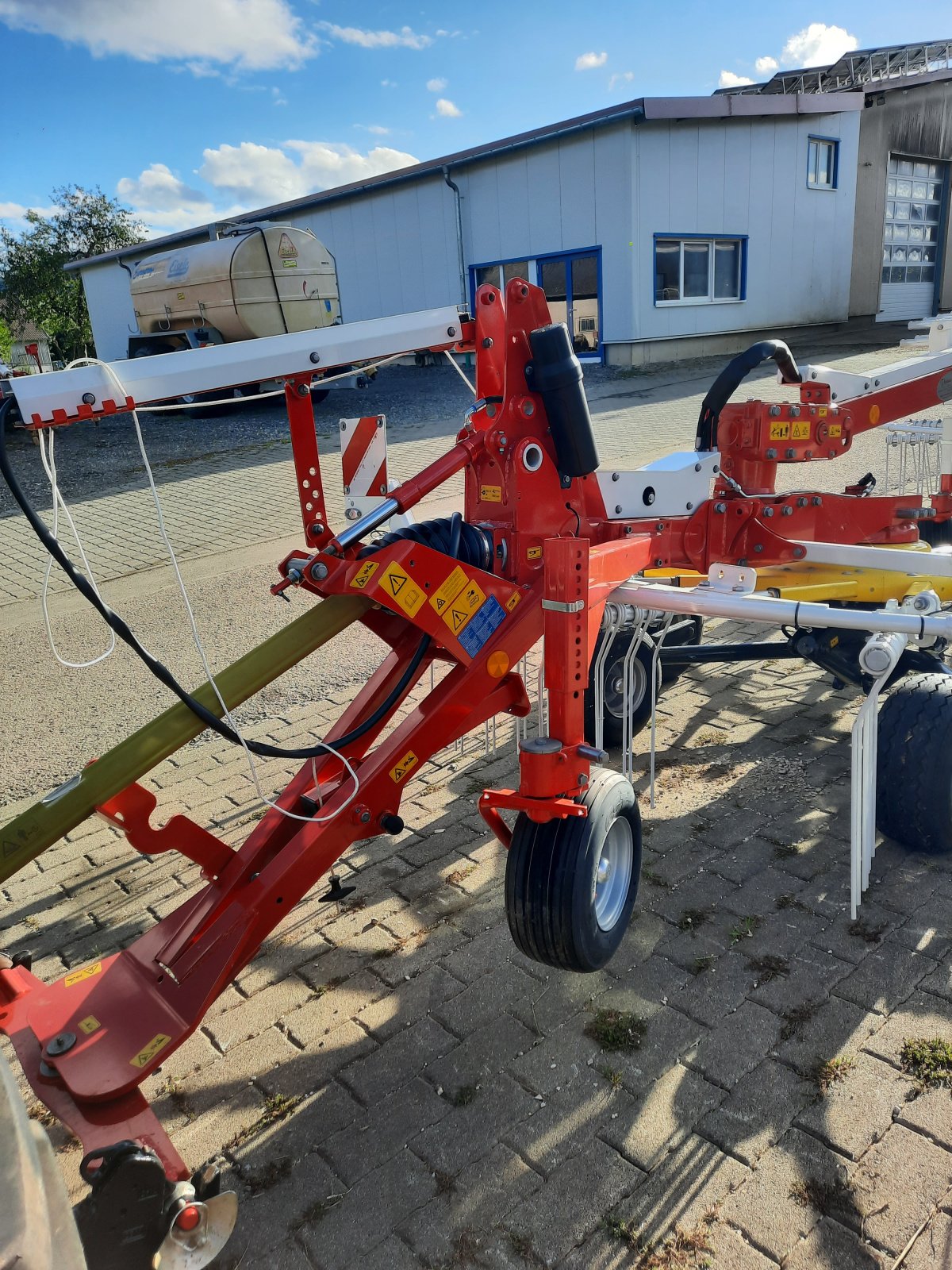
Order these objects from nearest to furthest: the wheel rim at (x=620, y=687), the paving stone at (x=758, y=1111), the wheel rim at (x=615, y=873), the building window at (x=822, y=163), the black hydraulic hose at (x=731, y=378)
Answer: the paving stone at (x=758, y=1111) < the wheel rim at (x=615, y=873) < the black hydraulic hose at (x=731, y=378) < the wheel rim at (x=620, y=687) < the building window at (x=822, y=163)

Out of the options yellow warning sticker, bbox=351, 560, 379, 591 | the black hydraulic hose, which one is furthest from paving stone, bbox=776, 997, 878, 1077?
the black hydraulic hose

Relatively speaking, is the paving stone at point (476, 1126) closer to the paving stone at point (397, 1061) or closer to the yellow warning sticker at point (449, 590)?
the paving stone at point (397, 1061)

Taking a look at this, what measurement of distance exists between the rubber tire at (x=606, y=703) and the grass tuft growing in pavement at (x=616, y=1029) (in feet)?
5.40

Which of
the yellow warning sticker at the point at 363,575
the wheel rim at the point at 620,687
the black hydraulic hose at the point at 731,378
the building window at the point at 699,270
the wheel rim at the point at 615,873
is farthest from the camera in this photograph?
the building window at the point at 699,270

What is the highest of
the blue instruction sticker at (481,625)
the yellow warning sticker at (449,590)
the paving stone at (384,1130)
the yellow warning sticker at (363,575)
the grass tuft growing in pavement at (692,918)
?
the yellow warning sticker at (363,575)

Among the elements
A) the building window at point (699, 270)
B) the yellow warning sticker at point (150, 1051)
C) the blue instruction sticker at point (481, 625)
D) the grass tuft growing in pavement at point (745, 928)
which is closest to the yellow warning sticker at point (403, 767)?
the blue instruction sticker at point (481, 625)

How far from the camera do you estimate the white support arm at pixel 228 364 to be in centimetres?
211

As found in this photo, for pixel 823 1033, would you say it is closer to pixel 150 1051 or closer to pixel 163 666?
pixel 150 1051

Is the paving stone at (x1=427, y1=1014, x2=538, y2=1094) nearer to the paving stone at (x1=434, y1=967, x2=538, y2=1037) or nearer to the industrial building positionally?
the paving stone at (x1=434, y1=967, x2=538, y2=1037)

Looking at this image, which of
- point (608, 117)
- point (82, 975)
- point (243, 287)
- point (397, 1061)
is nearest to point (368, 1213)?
point (397, 1061)

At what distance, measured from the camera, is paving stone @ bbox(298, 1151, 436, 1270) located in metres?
2.21

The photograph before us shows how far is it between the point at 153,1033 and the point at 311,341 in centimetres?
190

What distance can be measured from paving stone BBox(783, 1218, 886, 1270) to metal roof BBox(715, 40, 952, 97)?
2756cm

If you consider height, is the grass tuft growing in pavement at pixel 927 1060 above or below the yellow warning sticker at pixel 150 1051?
below
